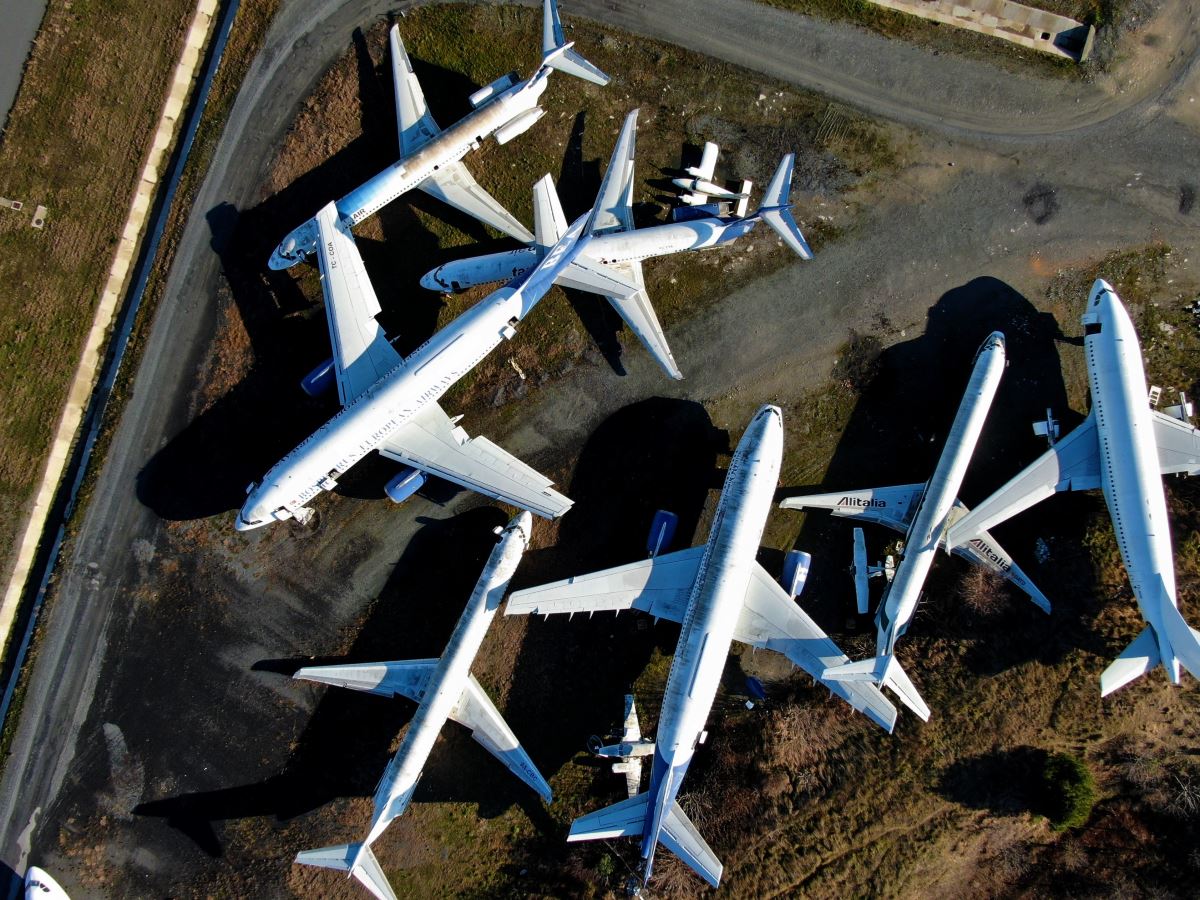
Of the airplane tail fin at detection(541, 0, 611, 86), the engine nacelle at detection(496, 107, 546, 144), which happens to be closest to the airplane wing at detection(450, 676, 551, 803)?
the engine nacelle at detection(496, 107, 546, 144)

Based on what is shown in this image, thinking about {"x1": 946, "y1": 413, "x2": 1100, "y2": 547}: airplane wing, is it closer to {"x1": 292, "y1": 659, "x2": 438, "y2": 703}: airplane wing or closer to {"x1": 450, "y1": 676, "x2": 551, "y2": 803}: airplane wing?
{"x1": 450, "y1": 676, "x2": 551, "y2": 803}: airplane wing

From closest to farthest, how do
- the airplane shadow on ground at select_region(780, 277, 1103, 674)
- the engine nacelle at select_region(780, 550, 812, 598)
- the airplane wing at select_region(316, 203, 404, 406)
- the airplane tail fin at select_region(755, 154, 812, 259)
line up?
the airplane wing at select_region(316, 203, 404, 406) → the airplane tail fin at select_region(755, 154, 812, 259) → the engine nacelle at select_region(780, 550, 812, 598) → the airplane shadow on ground at select_region(780, 277, 1103, 674)

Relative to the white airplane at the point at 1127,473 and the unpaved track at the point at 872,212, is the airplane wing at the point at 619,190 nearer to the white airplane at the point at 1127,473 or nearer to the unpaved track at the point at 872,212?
the unpaved track at the point at 872,212

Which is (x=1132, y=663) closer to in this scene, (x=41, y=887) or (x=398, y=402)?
(x=398, y=402)

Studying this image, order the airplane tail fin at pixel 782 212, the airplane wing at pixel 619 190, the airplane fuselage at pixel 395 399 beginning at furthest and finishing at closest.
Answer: the airplane wing at pixel 619 190 < the airplane tail fin at pixel 782 212 < the airplane fuselage at pixel 395 399

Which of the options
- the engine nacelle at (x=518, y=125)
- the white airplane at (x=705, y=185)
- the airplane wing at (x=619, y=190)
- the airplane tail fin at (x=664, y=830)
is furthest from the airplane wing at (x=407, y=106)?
the airplane tail fin at (x=664, y=830)
